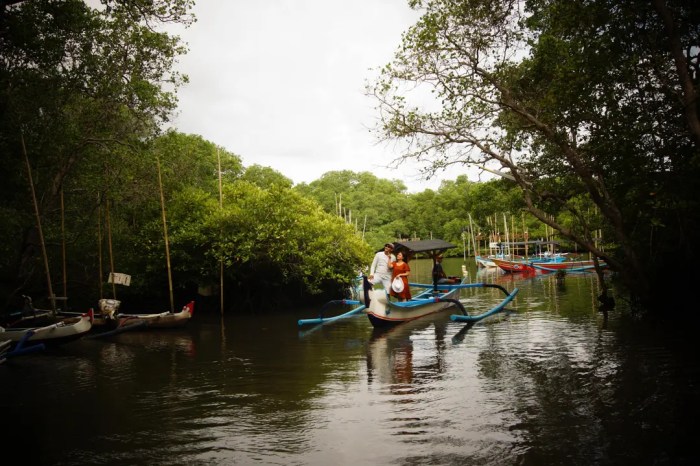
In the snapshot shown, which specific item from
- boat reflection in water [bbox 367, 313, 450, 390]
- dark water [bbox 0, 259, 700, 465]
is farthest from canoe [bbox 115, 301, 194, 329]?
boat reflection in water [bbox 367, 313, 450, 390]

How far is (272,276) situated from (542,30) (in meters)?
14.1

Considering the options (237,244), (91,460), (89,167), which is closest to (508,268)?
(237,244)

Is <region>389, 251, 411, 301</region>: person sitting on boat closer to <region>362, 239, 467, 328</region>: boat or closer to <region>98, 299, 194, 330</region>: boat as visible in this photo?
<region>362, 239, 467, 328</region>: boat

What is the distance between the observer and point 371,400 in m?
8.04

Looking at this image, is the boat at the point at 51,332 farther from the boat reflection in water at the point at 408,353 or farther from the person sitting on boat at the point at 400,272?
the person sitting on boat at the point at 400,272

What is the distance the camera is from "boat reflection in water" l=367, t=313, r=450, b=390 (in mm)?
9672

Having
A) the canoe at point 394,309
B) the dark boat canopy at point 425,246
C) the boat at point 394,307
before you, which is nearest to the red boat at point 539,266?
the dark boat canopy at point 425,246

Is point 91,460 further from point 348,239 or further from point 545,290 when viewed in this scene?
point 545,290

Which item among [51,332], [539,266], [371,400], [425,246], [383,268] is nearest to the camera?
[371,400]

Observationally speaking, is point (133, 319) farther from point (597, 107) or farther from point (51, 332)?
point (597, 107)

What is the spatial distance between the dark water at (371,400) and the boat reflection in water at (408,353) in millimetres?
63

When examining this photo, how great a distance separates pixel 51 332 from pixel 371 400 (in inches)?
361

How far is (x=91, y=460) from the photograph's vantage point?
590 cm

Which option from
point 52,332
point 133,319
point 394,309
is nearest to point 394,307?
point 394,309
